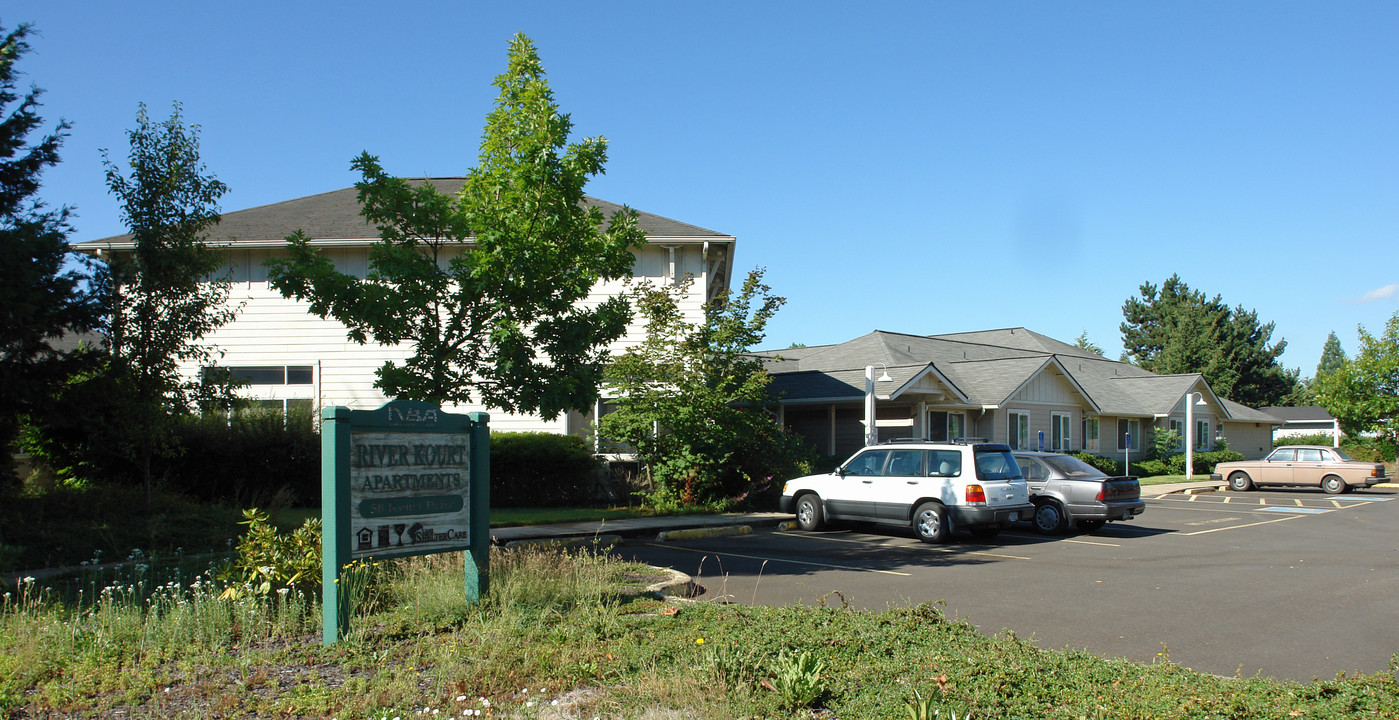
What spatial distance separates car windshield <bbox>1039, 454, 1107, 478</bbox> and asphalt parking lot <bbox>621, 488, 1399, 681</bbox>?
1.14 meters

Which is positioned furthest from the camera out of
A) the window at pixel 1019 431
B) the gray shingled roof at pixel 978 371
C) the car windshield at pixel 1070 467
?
the window at pixel 1019 431

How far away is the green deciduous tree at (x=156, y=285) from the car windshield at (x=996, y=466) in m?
12.2

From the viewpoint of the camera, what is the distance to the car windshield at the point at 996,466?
15.4 metres

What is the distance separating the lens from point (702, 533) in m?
16.6

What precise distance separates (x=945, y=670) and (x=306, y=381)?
20.3 metres

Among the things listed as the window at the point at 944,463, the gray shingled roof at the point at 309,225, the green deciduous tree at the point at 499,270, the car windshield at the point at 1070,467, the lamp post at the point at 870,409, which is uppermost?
the gray shingled roof at the point at 309,225

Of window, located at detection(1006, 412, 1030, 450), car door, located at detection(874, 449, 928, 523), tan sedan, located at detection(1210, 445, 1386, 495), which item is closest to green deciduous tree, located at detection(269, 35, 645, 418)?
car door, located at detection(874, 449, 928, 523)

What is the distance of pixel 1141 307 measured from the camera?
74.0 m

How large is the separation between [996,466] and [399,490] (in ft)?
36.2

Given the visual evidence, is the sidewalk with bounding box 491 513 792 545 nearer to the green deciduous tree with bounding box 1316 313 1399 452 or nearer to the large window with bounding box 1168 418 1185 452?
the large window with bounding box 1168 418 1185 452

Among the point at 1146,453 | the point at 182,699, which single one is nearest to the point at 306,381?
the point at 182,699

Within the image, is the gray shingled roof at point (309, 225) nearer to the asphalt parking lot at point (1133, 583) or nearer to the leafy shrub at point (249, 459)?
the leafy shrub at point (249, 459)

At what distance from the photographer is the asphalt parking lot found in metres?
7.97

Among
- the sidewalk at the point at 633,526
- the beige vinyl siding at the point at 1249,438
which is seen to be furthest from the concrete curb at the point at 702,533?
the beige vinyl siding at the point at 1249,438
